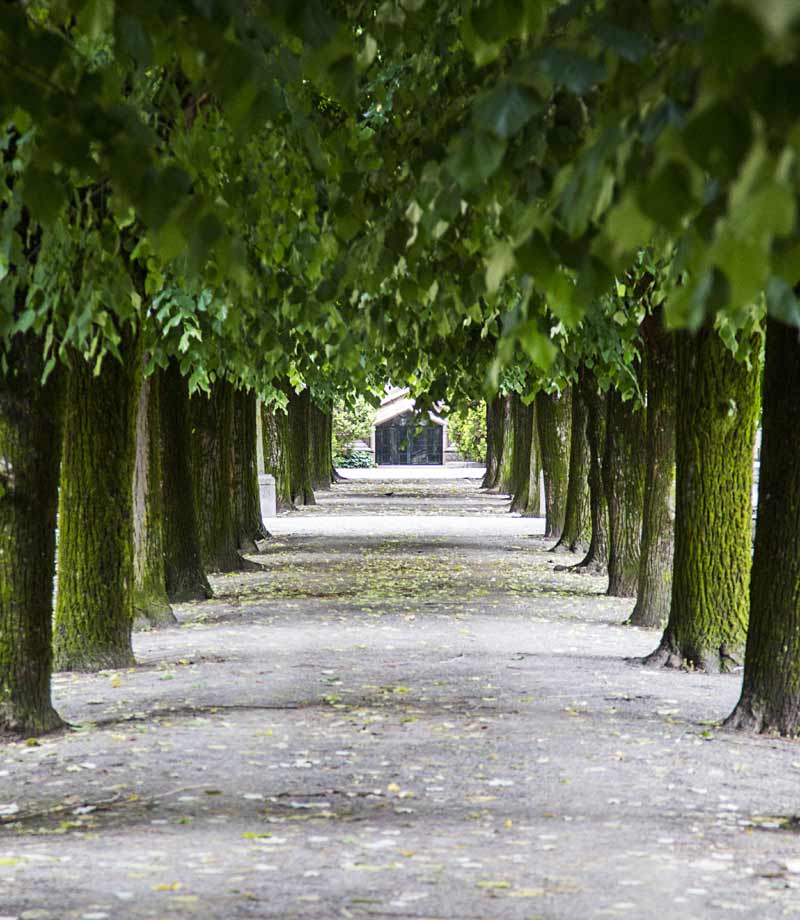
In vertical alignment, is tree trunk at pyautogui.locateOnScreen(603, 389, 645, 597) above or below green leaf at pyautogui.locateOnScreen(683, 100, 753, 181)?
below

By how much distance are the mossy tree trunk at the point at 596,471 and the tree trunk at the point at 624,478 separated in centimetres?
207

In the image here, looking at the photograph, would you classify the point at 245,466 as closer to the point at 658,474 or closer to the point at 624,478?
the point at 624,478

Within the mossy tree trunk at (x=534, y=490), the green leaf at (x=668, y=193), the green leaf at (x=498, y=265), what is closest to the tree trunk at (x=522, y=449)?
the mossy tree trunk at (x=534, y=490)

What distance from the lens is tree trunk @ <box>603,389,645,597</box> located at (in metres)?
18.4

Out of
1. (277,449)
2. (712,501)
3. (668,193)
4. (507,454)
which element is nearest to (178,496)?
(712,501)

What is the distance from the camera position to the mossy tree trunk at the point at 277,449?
3491 cm

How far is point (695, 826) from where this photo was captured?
23.9ft

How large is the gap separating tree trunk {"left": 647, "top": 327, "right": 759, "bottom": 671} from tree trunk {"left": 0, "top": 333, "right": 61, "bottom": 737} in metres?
5.35

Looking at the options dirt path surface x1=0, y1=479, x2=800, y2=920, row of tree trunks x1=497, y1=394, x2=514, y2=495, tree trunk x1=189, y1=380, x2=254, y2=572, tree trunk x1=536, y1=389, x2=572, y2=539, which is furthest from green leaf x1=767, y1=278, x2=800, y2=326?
row of tree trunks x1=497, y1=394, x2=514, y2=495

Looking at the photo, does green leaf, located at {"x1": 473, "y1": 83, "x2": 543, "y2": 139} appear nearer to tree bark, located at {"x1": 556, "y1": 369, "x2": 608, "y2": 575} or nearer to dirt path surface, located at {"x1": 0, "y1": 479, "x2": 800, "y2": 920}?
dirt path surface, located at {"x1": 0, "y1": 479, "x2": 800, "y2": 920}

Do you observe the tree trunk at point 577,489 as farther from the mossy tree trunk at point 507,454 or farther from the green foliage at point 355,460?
the green foliage at point 355,460

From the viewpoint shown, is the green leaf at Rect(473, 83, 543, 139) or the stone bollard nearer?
the green leaf at Rect(473, 83, 543, 139)

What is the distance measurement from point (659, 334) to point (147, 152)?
41.2 feet

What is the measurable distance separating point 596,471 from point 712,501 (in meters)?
9.19
